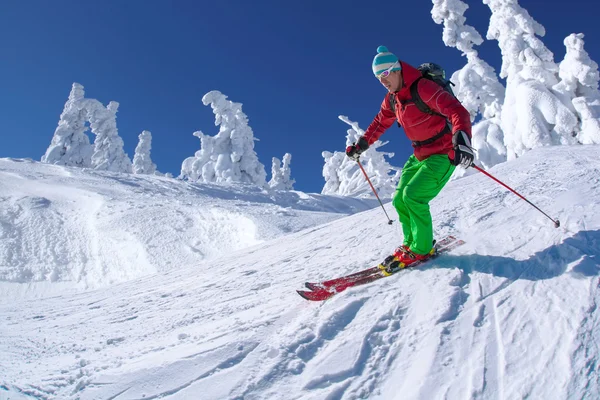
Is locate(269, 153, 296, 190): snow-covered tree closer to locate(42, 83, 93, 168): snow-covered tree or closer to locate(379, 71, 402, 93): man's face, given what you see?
locate(42, 83, 93, 168): snow-covered tree

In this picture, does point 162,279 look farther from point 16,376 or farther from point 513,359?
point 513,359

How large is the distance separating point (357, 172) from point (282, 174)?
14431mm

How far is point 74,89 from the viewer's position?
134 feet

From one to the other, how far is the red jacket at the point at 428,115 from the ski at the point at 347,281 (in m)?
0.95

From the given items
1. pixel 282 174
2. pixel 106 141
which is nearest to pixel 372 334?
pixel 106 141

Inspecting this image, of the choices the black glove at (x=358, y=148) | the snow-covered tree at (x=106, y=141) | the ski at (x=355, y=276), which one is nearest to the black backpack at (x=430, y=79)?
the black glove at (x=358, y=148)

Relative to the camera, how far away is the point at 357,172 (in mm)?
46125

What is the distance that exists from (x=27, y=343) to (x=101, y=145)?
45.8 metres

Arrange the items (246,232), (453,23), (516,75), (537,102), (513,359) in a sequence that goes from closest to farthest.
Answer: (513,359) → (246,232) → (537,102) → (516,75) → (453,23)

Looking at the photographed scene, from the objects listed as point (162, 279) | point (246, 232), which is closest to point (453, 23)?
point (246, 232)

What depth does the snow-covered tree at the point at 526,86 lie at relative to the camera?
17.1 metres

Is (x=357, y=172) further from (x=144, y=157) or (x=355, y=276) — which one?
(x=355, y=276)

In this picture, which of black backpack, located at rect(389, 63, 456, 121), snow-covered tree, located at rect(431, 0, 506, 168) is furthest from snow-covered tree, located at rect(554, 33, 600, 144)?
black backpack, located at rect(389, 63, 456, 121)

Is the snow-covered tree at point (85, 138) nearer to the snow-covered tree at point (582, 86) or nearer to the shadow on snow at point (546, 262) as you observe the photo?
the snow-covered tree at point (582, 86)
